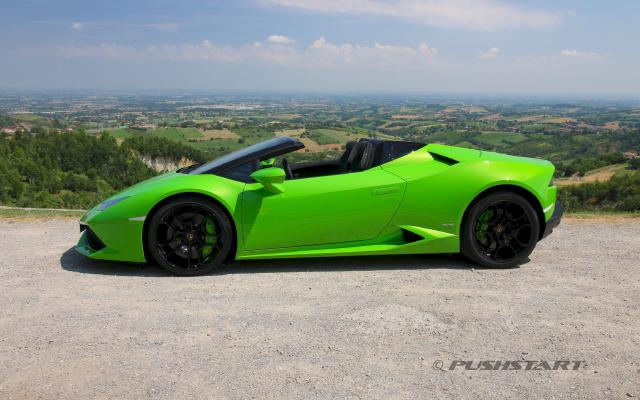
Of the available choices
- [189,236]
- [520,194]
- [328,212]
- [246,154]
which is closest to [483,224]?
[520,194]

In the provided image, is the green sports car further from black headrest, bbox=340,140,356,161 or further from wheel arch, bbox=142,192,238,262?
black headrest, bbox=340,140,356,161

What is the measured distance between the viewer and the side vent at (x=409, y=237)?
15.9ft

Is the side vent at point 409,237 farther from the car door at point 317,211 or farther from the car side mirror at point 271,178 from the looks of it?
the car side mirror at point 271,178

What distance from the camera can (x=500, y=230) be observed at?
16.3 feet

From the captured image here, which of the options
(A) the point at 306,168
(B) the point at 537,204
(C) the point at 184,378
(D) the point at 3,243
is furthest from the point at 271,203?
(D) the point at 3,243

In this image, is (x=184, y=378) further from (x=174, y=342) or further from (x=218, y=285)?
(x=218, y=285)

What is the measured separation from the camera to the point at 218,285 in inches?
172

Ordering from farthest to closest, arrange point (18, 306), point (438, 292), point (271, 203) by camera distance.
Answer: point (271, 203) < point (438, 292) < point (18, 306)

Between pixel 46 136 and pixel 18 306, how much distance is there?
91.3 m

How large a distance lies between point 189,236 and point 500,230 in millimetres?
3092

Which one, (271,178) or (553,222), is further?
(553,222)

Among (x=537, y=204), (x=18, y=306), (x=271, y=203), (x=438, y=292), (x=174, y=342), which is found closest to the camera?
(x=174, y=342)

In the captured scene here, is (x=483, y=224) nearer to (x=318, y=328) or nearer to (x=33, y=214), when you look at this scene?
(x=318, y=328)

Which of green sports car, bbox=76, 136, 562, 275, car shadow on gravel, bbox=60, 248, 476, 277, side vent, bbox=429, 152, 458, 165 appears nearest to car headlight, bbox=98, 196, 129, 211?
green sports car, bbox=76, 136, 562, 275
